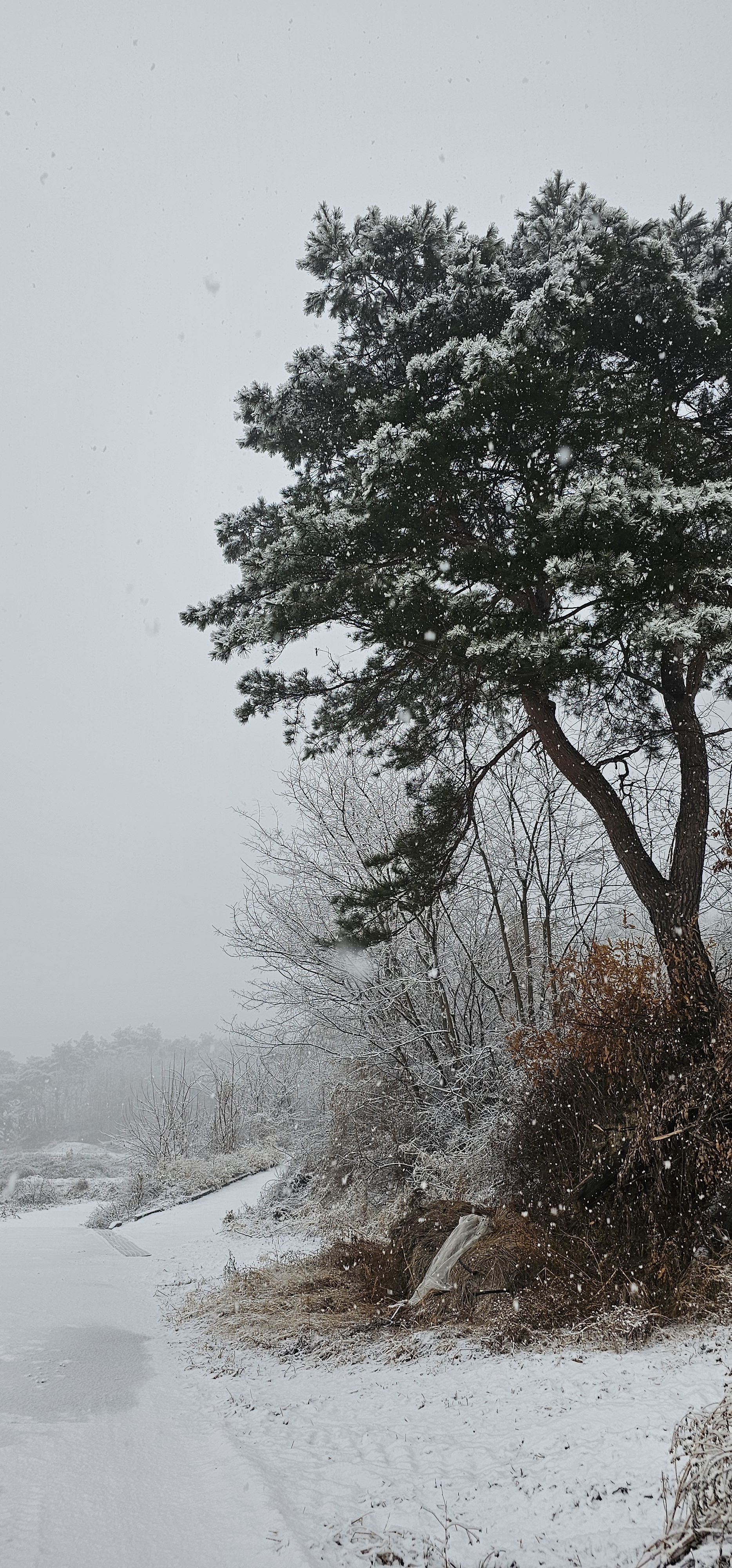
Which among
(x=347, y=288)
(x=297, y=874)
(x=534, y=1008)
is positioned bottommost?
(x=534, y=1008)

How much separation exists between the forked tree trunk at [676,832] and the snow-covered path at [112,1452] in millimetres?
3974

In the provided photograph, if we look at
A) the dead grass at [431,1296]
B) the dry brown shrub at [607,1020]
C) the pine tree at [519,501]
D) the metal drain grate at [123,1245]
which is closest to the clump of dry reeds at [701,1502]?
the dead grass at [431,1296]

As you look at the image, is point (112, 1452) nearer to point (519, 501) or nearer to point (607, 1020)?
point (607, 1020)

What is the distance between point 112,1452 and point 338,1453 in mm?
1006

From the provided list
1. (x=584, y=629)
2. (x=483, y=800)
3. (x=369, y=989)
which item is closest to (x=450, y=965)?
(x=369, y=989)

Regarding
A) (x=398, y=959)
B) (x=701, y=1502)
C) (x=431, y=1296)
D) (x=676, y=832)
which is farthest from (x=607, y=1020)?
(x=398, y=959)

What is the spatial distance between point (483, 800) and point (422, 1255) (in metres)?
7.14

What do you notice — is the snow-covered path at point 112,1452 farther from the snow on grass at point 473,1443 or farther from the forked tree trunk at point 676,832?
the forked tree trunk at point 676,832

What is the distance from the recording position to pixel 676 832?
24.0ft

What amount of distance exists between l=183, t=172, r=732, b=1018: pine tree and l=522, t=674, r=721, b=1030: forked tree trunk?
2 cm

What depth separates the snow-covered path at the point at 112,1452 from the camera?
2770 millimetres

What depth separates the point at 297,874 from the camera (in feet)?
41.2

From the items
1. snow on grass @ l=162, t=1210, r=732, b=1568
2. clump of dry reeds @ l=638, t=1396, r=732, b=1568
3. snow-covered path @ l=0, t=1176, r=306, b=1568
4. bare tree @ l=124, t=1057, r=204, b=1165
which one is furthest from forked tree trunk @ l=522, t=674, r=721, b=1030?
bare tree @ l=124, t=1057, r=204, b=1165

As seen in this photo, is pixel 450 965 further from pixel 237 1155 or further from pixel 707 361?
pixel 237 1155
